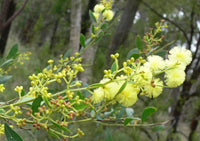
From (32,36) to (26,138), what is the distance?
159cm

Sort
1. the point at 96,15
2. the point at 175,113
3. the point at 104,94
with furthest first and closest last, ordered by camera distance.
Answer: the point at 175,113 < the point at 96,15 < the point at 104,94

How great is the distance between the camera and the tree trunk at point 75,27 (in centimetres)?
134

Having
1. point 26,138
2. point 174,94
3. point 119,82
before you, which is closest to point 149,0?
point 174,94

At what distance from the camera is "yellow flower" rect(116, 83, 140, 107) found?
0.55m

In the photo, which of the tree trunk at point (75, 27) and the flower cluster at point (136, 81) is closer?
the flower cluster at point (136, 81)

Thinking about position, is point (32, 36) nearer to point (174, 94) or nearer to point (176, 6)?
point (176, 6)

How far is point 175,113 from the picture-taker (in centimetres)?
265

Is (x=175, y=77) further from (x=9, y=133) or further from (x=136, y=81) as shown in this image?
(x=9, y=133)

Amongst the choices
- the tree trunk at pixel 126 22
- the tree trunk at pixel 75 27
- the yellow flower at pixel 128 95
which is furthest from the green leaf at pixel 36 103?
the tree trunk at pixel 126 22

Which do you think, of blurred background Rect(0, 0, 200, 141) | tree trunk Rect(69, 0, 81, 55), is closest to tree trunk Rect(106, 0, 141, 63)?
blurred background Rect(0, 0, 200, 141)

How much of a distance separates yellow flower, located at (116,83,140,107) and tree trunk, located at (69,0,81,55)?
805 mm

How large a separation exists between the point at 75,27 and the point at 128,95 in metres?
0.90

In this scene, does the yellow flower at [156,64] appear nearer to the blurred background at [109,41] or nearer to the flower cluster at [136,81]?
the flower cluster at [136,81]

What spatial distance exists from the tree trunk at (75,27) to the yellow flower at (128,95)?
2.64 feet
